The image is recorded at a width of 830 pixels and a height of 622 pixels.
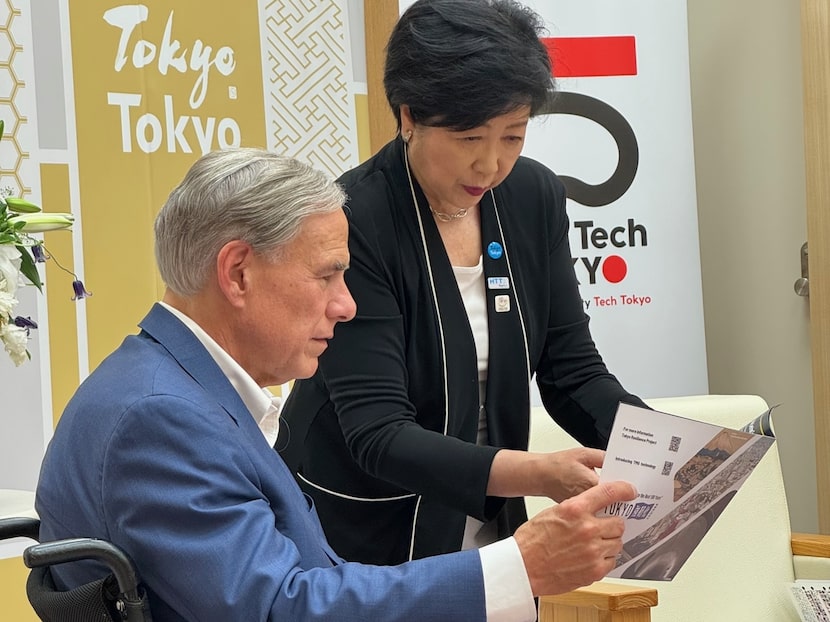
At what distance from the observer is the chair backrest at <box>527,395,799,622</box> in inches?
112

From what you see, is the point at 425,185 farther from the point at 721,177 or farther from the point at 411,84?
the point at 721,177

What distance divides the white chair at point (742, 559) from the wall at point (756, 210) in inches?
42.9

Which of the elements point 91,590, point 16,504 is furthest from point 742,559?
point 91,590

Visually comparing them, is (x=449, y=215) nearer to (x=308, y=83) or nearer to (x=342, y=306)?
(x=342, y=306)

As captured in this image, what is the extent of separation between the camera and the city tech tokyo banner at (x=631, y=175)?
3779 mm

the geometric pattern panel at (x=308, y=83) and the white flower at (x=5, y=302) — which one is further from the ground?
the geometric pattern panel at (x=308, y=83)

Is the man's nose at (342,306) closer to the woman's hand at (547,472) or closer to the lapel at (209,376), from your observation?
the lapel at (209,376)

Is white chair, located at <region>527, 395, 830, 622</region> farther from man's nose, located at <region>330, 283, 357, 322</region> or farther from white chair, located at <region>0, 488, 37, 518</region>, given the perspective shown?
man's nose, located at <region>330, 283, 357, 322</region>

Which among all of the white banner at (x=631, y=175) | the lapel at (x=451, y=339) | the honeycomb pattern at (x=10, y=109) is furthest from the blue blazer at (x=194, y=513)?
the white banner at (x=631, y=175)

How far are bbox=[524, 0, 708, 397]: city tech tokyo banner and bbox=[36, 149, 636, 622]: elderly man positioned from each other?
2478mm

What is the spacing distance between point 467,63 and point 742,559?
1757 mm

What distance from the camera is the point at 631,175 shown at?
3.84m

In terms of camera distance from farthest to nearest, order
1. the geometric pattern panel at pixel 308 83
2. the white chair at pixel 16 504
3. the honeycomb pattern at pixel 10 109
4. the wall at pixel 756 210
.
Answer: the wall at pixel 756 210 → the geometric pattern panel at pixel 308 83 → the honeycomb pattern at pixel 10 109 → the white chair at pixel 16 504

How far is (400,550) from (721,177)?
9.56 feet
